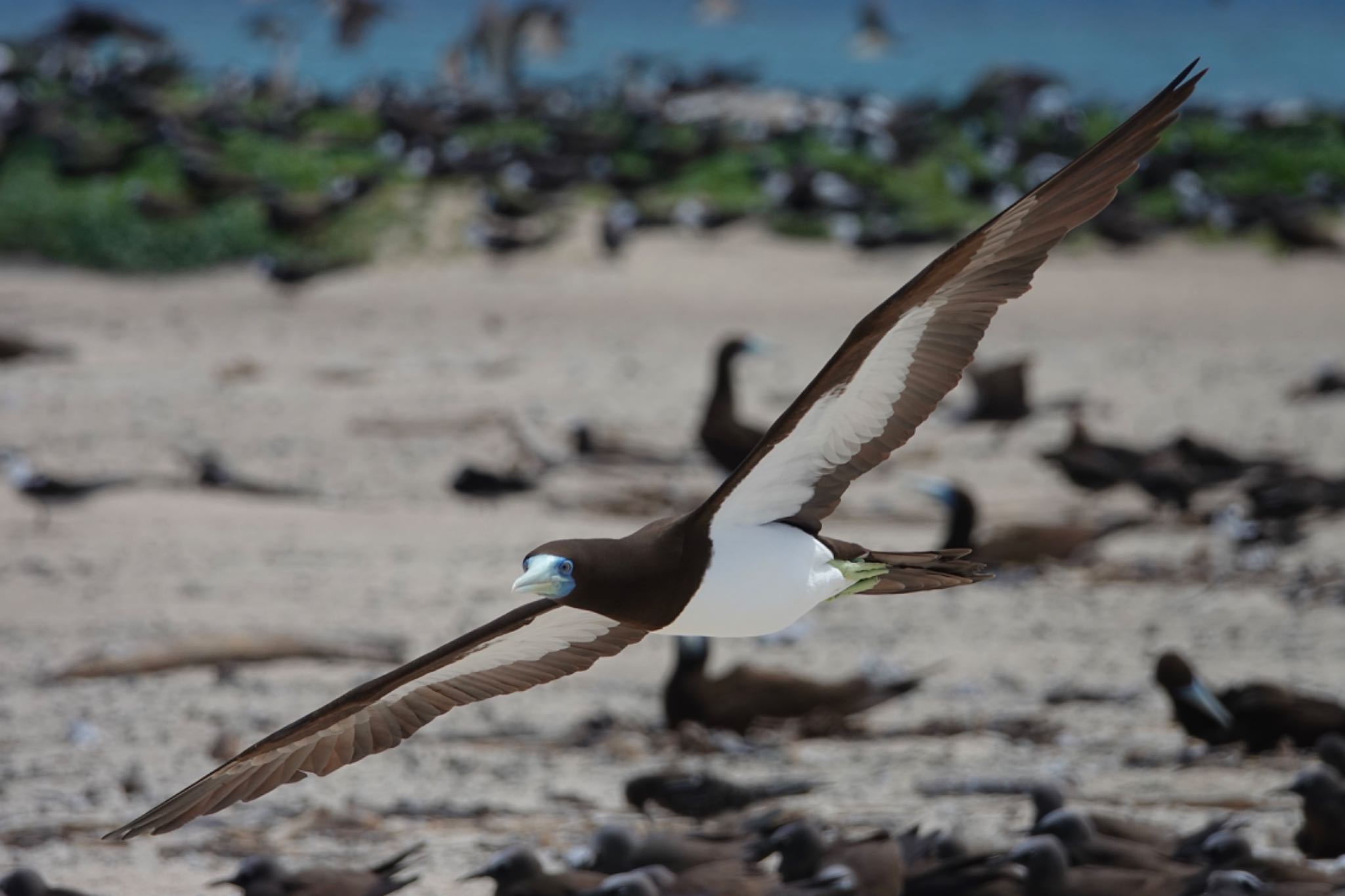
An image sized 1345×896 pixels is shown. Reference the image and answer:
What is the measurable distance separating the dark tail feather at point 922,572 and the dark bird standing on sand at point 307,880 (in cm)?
156

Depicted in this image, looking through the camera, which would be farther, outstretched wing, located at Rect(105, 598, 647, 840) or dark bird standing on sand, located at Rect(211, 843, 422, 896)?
dark bird standing on sand, located at Rect(211, 843, 422, 896)

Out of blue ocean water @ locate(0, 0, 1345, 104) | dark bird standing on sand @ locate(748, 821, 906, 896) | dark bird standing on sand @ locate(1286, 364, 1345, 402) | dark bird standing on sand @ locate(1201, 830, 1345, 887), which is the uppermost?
blue ocean water @ locate(0, 0, 1345, 104)

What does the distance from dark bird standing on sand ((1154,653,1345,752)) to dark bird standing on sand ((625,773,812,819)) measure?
1.48 metres

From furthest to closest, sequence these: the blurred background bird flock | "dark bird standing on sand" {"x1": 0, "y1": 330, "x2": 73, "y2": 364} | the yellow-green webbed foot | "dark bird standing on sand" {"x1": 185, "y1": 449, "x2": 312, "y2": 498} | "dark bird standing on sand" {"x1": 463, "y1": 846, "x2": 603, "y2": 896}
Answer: "dark bird standing on sand" {"x1": 0, "y1": 330, "x2": 73, "y2": 364}
"dark bird standing on sand" {"x1": 185, "y1": 449, "x2": 312, "y2": 498}
the blurred background bird flock
"dark bird standing on sand" {"x1": 463, "y1": 846, "x2": 603, "y2": 896}
the yellow-green webbed foot

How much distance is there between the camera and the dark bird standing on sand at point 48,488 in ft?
32.7

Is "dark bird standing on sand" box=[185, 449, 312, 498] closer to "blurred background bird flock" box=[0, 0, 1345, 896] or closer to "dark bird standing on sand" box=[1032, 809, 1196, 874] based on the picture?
"blurred background bird flock" box=[0, 0, 1345, 896]

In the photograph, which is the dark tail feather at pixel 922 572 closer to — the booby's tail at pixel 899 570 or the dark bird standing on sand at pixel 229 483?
the booby's tail at pixel 899 570

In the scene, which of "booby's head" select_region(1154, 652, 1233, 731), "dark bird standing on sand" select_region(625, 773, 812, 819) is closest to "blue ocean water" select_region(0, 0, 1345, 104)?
"booby's head" select_region(1154, 652, 1233, 731)

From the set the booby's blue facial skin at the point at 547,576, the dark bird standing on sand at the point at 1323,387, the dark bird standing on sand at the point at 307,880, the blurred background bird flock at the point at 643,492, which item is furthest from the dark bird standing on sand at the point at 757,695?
the dark bird standing on sand at the point at 1323,387

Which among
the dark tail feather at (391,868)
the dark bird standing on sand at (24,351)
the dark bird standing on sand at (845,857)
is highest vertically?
the dark bird standing on sand at (24,351)

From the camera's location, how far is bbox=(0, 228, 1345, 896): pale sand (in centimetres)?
649

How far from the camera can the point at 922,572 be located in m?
4.30

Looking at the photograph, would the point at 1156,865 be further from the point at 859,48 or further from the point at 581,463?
the point at 859,48

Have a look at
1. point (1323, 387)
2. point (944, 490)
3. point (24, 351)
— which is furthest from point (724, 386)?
point (24, 351)
